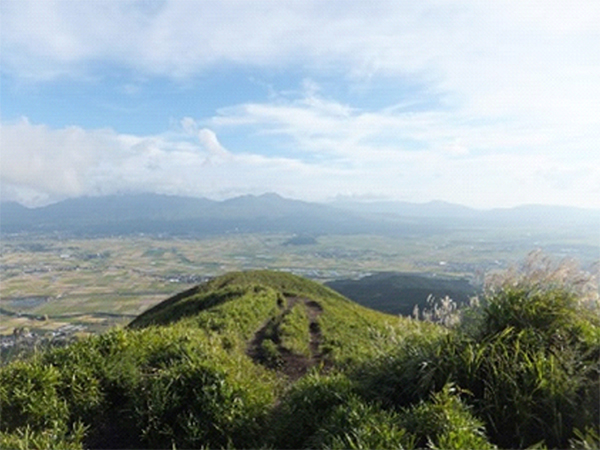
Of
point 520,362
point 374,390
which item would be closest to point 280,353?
point 374,390

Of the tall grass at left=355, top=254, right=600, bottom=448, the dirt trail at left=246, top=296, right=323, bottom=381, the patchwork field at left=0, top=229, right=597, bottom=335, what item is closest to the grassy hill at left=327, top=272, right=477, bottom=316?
the patchwork field at left=0, top=229, right=597, bottom=335

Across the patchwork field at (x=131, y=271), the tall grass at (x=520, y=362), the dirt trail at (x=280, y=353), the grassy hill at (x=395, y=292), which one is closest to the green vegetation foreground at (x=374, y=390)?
the tall grass at (x=520, y=362)

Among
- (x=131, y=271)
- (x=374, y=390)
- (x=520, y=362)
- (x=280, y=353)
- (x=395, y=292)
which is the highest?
(x=520, y=362)

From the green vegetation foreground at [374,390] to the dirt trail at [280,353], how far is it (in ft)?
12.9

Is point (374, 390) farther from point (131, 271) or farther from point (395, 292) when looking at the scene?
point (131, 271)

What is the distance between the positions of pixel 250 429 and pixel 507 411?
141 inches

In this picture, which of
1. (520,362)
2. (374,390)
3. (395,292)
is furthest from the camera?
(395,292)

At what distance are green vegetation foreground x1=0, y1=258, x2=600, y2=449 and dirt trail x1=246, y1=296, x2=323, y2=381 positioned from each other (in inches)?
154

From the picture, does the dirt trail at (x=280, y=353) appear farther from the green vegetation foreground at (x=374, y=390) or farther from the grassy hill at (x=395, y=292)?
the grassy hill at (x=395, y=292)

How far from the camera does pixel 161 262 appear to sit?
173m

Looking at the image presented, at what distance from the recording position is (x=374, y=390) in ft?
22.0

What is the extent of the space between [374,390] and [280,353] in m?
7.88

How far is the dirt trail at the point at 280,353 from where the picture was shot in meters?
12.6

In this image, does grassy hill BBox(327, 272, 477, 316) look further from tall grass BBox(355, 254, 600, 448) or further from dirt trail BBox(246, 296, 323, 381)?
tall grass BBox(355, 254, 600, 448)
